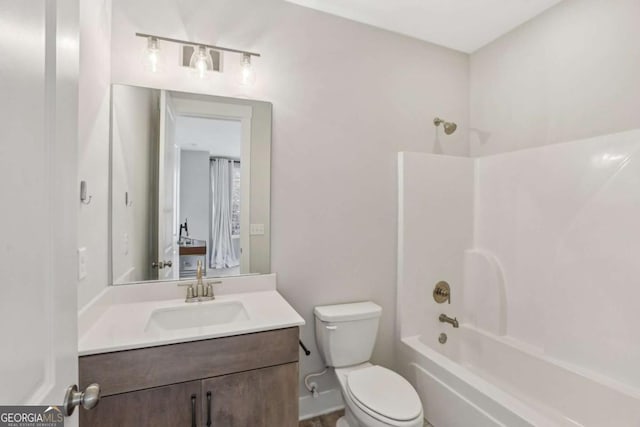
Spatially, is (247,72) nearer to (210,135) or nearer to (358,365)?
(210,135)

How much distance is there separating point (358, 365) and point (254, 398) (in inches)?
32.2

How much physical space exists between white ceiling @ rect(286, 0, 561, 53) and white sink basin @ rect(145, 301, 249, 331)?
190 cm

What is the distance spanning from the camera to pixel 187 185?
1748 mm

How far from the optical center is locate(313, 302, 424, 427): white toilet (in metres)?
1.52

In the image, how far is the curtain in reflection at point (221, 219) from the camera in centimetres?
178

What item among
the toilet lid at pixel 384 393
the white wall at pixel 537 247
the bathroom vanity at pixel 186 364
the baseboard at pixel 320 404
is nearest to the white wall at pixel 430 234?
the white wall at pixel 537 247

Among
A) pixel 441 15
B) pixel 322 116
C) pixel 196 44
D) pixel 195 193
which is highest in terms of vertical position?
pixel 441 15

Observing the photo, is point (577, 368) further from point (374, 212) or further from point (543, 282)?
point (374, 212)

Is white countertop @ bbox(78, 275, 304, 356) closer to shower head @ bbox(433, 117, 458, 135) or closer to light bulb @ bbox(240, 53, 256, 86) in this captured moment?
light bulb @ bbox(240, 53, 256, 86)

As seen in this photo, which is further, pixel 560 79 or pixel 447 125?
pixel 447 125

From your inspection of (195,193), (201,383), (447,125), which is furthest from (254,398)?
(447,125)

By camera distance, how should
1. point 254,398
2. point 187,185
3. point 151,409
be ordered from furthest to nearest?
point 187,185
point 254,398
point 151,409

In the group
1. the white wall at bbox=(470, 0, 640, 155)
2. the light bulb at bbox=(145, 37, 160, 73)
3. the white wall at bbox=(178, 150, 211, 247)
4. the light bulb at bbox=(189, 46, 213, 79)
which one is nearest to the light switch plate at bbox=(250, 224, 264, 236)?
the white wall at bbox=(178, 150, 211, 247)

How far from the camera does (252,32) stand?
1.83 m
